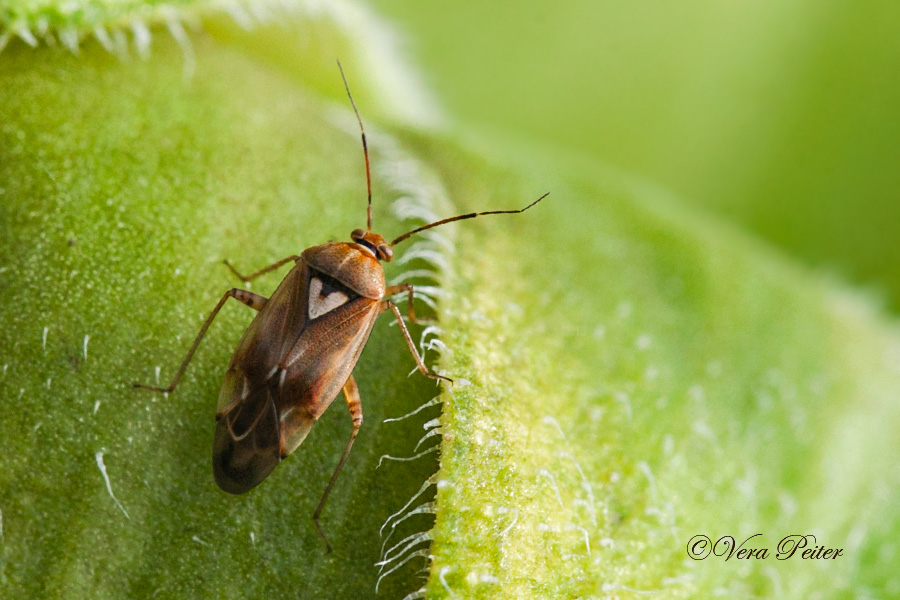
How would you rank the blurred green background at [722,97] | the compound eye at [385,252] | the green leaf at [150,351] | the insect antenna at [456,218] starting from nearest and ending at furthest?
the green leaf at [150,351] → the insect antenna at [456,218] → the compound eye at [385,252] → the blurred green background at [722,97]

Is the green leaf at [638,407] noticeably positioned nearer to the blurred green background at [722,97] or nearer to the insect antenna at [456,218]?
the insect antenna at [456,218]

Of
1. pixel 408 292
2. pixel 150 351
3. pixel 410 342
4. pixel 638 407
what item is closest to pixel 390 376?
pixel 410 342

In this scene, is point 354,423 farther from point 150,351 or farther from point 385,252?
point 385,252

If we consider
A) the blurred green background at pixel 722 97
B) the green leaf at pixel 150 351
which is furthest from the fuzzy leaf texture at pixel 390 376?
the blurred green background at pixel 722 97

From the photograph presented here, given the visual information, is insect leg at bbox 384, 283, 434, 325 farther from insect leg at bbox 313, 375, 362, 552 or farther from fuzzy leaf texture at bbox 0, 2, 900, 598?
insect leg at bbox 313, 375, 362, 552

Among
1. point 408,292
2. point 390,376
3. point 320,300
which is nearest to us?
point 390,376

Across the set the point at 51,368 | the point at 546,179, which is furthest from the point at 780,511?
the point at 51,368

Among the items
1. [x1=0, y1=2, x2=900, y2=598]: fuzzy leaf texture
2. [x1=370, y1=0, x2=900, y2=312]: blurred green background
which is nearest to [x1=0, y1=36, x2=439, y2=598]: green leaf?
[x1=0, y1=2, x2=900, y2=598]: fuzzy leaf texture
